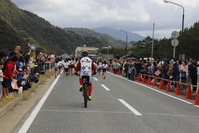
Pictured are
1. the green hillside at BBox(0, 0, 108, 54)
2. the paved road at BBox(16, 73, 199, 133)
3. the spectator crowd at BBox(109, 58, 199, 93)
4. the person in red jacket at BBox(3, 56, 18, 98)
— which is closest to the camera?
the paved road at BBox(16, 73, 199, 133)

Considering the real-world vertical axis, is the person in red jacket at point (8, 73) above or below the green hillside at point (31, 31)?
below

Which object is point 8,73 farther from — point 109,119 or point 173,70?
point 173,70

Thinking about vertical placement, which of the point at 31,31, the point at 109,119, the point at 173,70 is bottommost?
the point at 109,119

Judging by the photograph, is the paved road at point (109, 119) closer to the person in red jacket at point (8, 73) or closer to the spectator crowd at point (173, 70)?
the person in red jacket at point (8, 73)

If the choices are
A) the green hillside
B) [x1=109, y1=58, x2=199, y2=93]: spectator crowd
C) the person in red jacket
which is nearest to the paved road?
the person in red jacket

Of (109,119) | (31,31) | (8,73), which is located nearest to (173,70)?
(109,119)

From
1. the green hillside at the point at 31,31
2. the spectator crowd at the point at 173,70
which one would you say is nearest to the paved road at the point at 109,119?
the spectator crowd at the point at 173,70

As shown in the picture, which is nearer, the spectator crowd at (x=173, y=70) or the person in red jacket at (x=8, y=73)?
the person in red jacket at (x=8, y=73)

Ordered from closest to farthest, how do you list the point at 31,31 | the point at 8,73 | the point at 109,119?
1. the point at 109,119
2. the point at 8,73
3. the point at 31,31

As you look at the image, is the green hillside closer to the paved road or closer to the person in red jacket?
the person in red jacket

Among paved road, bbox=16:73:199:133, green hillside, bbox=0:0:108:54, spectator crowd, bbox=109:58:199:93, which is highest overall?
green hillside, bbox=0:0:108:54

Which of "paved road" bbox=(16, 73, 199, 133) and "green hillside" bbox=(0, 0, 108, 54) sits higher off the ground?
"green hillside" bbox=(0, 0, 108, 54)

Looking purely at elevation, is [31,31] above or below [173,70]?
above

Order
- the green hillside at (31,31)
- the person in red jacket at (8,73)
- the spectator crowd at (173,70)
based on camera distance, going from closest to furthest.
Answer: the person in red jacket at (8,73) < the spectator crowd at (173,70) < the green hillside at (31,31)
